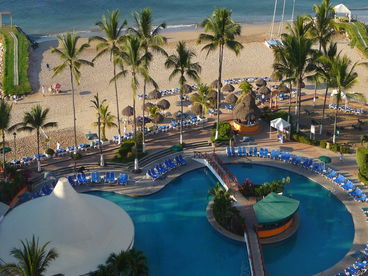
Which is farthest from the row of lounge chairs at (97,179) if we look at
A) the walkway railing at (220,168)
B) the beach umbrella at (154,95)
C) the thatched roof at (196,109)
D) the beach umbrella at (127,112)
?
the beach umbrella at (154,95)

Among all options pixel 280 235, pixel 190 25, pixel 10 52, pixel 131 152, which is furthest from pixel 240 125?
pixel 190 25

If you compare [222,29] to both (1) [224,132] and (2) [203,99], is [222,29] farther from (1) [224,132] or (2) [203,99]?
(2) [203,99]

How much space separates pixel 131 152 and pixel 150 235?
11.5m

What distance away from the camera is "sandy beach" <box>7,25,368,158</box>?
5447 centimetres

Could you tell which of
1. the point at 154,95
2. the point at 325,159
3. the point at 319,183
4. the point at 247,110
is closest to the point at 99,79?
the point at 154,95

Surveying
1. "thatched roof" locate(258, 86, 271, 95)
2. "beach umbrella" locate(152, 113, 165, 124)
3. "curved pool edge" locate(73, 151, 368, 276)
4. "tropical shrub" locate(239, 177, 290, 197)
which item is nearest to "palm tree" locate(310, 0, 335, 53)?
"thatched roof" locate(258, 86, 271, 95)

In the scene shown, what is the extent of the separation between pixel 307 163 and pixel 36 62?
43377mm

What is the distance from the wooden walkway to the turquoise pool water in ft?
2.33

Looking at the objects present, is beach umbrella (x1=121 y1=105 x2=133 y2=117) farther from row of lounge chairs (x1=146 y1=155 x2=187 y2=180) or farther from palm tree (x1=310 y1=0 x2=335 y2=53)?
palm tree (x1=310 y1=0 x2=335 y2=53)

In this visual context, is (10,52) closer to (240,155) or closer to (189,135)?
(189,135)

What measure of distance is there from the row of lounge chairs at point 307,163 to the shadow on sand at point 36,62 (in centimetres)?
2899

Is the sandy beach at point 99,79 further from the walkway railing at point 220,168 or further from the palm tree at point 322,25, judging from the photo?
the walkway railing at point 220,168

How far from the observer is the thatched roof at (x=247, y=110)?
50594 mm

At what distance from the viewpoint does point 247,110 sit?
5059cm
